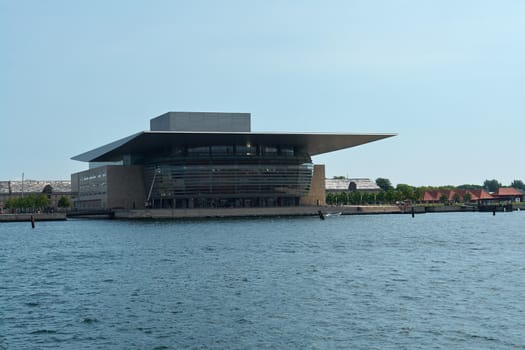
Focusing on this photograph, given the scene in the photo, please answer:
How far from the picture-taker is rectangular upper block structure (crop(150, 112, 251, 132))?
105444mm

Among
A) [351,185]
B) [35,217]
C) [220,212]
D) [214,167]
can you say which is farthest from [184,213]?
[351,185]

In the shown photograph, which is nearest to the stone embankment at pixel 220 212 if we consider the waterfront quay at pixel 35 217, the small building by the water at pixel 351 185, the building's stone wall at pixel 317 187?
the waterfront quay at pixel 35 217

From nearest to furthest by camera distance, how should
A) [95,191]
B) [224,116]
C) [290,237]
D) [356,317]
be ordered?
[356,317], [290,237], [224,116], [95,191]

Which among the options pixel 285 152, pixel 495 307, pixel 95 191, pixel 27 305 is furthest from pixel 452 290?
pixel 95 191

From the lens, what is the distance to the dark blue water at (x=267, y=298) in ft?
60.4

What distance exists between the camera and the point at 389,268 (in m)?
32.0

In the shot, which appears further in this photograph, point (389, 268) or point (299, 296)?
point (389, 268)

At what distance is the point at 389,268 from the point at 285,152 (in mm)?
76419

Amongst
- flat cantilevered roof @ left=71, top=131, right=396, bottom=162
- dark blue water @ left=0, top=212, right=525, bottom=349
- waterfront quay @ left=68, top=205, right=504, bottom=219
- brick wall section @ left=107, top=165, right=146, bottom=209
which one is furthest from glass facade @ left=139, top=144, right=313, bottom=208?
dark blue water @ left=0, top=212, right=525, bottom=349

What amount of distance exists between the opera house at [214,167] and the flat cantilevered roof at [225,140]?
132mm

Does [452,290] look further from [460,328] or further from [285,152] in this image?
[285,152]

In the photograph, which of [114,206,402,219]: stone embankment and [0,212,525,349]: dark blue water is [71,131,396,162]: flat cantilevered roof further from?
[0,212,525,349]: dark blue water

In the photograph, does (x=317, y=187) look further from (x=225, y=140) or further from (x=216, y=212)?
(x=216, y=212)

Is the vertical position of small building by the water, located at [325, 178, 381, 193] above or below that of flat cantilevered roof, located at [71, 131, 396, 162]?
below
